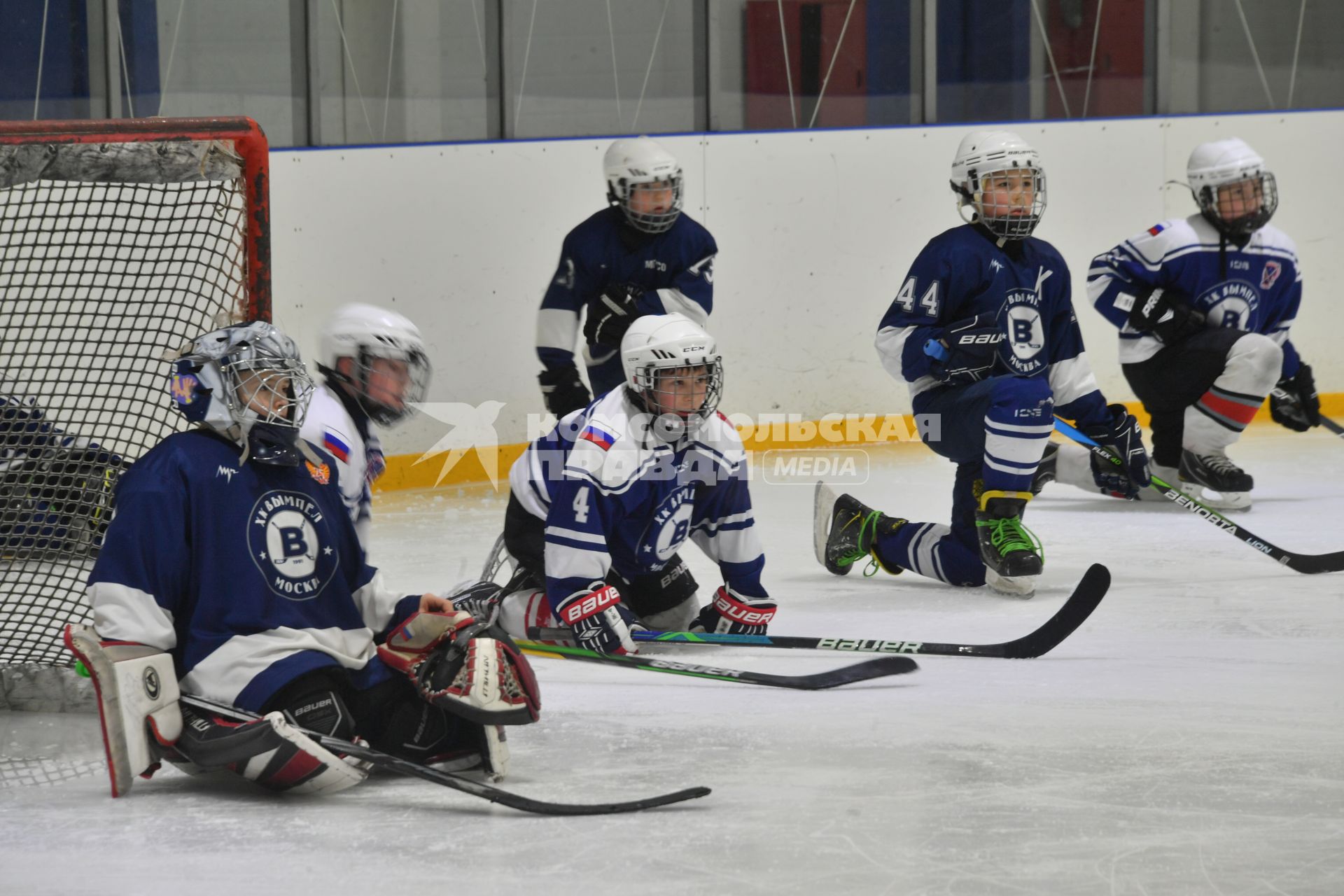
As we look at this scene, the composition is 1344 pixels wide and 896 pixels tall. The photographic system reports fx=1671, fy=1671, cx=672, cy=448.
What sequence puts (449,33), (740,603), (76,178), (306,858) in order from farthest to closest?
(449,33)
(740,603)
(76,178)
(306,858)

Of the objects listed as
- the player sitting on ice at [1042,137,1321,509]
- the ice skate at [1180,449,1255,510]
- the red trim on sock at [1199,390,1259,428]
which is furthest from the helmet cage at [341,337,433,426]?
the red trim on sock at [1199,390,1259,428]

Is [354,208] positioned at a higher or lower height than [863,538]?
higher

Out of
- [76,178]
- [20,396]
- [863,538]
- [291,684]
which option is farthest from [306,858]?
[863,538]

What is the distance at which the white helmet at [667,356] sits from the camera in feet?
10.7

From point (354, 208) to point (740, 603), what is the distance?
2.82 m

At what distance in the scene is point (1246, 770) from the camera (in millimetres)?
2602

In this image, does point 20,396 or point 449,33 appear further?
point 449,33

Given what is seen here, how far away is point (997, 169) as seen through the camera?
425cm

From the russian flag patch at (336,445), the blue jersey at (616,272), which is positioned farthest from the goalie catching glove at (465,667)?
the blue jersey at (616,272)

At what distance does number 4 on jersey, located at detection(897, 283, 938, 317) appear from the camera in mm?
4203

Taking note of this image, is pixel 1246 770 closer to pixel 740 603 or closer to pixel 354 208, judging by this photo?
pixel 740 603

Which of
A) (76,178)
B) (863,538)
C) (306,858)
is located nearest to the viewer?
(306,858)

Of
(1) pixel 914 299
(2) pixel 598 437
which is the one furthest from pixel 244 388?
(1) pixel 914 299

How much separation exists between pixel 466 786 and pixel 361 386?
2.89 feet
